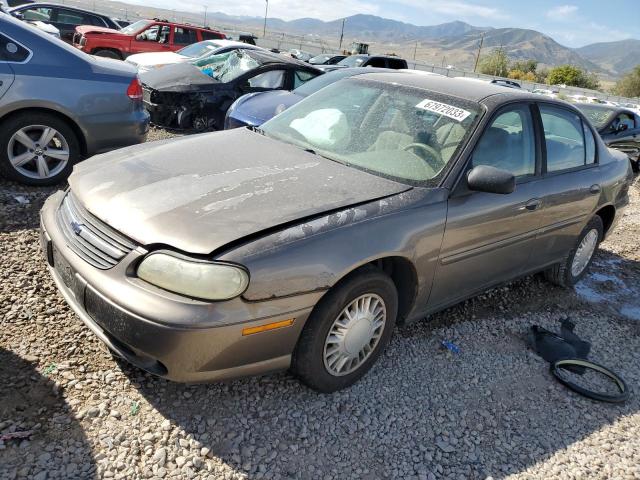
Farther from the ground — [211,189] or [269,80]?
[211,189]

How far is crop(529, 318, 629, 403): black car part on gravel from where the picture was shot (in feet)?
10.6

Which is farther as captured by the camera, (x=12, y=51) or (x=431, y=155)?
(x=12, y=51)

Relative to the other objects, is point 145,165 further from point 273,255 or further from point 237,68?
point 237,68

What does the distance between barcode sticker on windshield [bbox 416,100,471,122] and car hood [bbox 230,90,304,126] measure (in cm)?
311

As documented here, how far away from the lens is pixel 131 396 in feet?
8.43

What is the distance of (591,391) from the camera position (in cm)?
325

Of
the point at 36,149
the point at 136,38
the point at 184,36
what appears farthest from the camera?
the point at 184,36

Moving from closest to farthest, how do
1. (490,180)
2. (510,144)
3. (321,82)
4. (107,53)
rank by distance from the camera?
(490,180) → (510,144) → (321,82) → (107,53)

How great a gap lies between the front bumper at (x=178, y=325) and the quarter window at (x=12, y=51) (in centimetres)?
309

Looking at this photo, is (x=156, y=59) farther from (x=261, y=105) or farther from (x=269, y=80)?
(x=261, y=105)

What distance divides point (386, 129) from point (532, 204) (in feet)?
3.77

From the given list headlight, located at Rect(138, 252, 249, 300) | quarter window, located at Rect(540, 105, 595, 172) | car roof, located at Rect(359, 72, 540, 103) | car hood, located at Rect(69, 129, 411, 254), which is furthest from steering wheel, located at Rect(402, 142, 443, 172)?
headlight, located at Rect(138, 252, 249, 300)

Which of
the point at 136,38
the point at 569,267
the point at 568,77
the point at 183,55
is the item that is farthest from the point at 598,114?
the point at 568,77

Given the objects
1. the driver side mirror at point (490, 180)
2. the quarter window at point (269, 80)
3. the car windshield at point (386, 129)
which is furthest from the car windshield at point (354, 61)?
the driver side mirror at point (490, 180)
